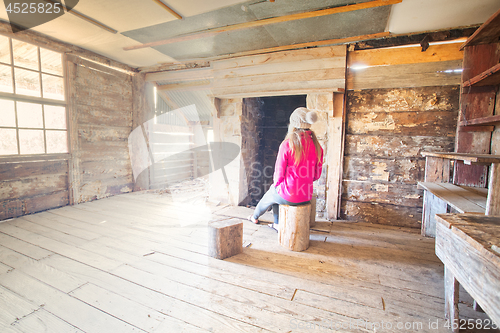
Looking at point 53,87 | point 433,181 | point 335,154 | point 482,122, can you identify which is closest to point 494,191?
point 482,122

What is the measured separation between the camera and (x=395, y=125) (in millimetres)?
3346

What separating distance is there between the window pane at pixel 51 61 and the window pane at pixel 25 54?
10 centimetres

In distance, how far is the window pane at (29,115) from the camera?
3.58m

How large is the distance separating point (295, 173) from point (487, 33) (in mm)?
2562

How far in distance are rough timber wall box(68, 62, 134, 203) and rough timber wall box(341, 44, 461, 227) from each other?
4654mm

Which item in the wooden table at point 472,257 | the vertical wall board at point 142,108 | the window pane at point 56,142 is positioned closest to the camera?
the wooden table at point 472,257

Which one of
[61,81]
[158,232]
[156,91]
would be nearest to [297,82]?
[158,232]

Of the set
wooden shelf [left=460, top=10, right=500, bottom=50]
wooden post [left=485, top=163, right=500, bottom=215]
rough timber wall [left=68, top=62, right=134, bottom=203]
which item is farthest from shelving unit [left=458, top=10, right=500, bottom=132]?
rough timber wall [left=68, top=62, right=134, bottom=203]

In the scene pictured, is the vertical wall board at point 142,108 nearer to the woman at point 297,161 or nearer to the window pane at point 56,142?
the window pane at point 56,142

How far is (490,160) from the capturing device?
1604mm

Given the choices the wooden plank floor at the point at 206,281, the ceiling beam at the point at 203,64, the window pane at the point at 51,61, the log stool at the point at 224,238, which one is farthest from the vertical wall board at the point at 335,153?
the window pane at the point at 51,61

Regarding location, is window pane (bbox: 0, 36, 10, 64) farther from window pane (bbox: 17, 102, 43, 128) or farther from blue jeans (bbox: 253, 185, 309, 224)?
blue jeans (bbox: 253, 185, 309, 224)

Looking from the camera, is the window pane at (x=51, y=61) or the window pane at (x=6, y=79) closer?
the window pane at (x=6, y=79)

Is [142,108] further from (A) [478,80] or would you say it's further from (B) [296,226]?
(A) [478,80]
